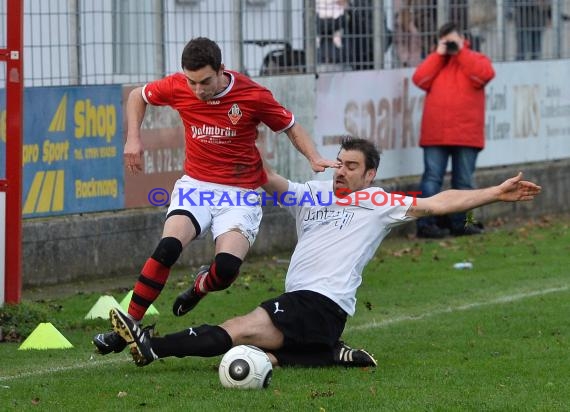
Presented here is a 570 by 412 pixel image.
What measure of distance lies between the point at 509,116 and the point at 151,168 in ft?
20.1

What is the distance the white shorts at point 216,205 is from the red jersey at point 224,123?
6 cm

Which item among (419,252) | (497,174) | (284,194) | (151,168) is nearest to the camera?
(284,194)

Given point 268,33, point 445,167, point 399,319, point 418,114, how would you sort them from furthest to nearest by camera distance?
point 418,114
point 445,167
point 268,33
point 399,319

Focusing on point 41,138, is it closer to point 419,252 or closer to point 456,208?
point 419,252

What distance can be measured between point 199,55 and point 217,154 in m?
0.80

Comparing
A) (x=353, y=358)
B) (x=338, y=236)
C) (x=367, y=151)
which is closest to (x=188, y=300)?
(x=338, y=236)

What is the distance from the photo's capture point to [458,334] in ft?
31.5

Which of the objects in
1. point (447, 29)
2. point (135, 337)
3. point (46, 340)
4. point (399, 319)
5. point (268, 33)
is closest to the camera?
point (135, 337)

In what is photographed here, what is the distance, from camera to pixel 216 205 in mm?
8797

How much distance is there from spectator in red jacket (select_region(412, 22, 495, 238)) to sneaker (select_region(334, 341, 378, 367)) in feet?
25.0

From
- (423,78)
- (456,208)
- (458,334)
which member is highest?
(423,78)

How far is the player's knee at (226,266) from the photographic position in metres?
8.52

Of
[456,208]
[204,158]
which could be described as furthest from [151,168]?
[456,208]

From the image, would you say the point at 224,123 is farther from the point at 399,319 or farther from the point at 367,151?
the point at 399,319
